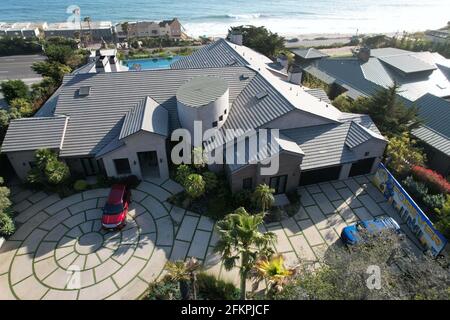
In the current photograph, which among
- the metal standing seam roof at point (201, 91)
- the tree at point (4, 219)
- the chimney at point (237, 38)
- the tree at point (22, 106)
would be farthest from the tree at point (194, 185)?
the chimney at point (237, 38)

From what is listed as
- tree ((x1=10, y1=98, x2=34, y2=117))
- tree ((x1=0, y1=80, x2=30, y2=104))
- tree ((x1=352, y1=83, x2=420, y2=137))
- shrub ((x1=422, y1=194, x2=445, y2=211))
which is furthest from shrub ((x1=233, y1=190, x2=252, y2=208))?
tree ((x1=0, y1=80, x2=30, y2=104))

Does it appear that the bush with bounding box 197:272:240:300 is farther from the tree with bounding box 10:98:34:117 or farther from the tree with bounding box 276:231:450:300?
the tree with bounding box 10:98:34:117

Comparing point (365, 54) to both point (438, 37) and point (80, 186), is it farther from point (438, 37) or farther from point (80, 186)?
point (438, 37)

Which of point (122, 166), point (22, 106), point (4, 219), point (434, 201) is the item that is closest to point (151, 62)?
point (22, 106)

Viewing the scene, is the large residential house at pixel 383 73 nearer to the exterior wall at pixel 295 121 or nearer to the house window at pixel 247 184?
the exterior wall at pixel 295 121
